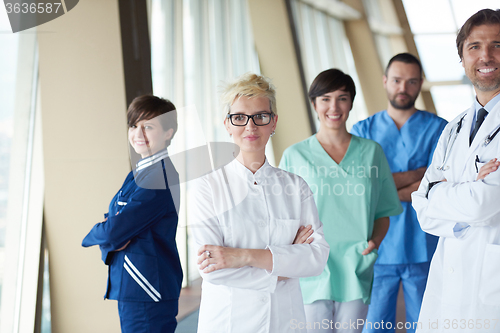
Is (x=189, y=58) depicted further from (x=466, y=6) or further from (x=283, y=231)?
(x=466, y=6)

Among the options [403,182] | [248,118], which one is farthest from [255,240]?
[403,182]

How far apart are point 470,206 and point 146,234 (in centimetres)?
121

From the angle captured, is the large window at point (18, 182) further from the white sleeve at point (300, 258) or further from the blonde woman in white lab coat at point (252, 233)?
the white sleeve at point (300, 258)

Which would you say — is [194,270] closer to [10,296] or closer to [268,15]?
[10,296]

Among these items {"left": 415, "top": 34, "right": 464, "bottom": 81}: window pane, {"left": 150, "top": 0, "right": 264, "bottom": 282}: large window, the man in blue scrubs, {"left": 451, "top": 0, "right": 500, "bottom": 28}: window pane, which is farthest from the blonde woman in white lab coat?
{"left": 415, "top": 34, "right": 464, "bottom": 81}: window pane

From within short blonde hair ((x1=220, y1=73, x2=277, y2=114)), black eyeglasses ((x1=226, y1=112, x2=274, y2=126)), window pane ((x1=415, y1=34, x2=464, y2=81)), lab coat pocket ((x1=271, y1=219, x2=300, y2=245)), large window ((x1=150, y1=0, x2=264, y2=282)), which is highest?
window pane ((x1=415, y1=34, x2=464, y2=81))

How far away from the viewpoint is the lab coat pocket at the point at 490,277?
1.14 m

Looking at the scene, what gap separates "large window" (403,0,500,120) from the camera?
162 inches

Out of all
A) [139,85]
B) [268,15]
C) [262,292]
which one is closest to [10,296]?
[139,85]

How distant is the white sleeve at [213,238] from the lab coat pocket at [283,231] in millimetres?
119

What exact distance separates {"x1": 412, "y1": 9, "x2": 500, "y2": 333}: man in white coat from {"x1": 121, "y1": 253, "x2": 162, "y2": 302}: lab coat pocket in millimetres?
1048

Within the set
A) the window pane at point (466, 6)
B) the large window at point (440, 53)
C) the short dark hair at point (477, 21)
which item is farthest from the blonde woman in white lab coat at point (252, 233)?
the large window at point (440, 53)

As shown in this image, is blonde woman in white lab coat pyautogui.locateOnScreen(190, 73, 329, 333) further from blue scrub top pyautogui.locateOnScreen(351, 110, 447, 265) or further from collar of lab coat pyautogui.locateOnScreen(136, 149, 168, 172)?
blue scrub top pyautogui.locateOnScreen(351, 110, 447, 265)

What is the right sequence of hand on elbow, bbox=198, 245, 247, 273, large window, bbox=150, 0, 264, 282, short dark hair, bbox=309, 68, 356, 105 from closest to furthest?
hand on elbow, bbox=198, 245, 247, 273 < short dark hair, bbox=309, 68, 356, 105 < large window, bbox=150, 0, 264, 282
